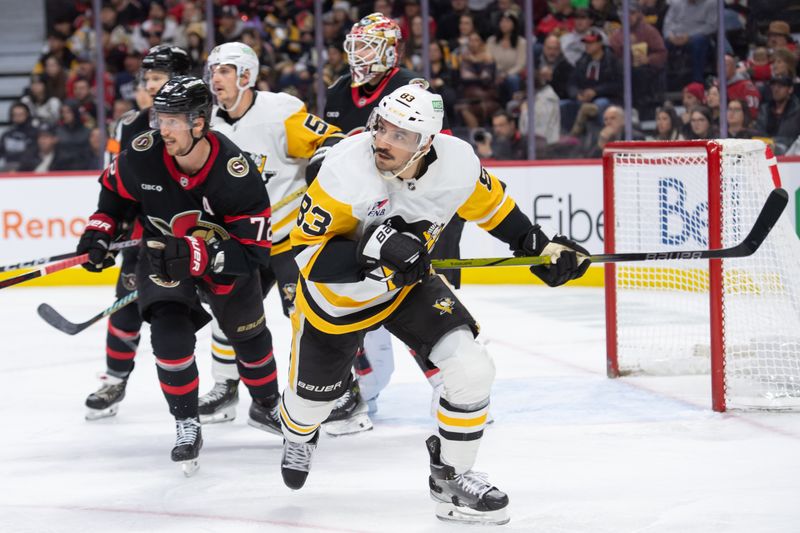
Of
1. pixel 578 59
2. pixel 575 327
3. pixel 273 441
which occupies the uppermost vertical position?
pixel 578 59

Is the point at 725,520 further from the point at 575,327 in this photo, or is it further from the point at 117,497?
the point at 575,327

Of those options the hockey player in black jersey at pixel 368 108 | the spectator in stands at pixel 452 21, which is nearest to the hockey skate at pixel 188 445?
the hockey player in black jersey at pixel 368 108

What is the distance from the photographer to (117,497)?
9.95 ft

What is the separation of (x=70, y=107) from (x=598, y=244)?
364 cm

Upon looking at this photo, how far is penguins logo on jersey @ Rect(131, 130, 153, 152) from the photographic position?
3.13 metres

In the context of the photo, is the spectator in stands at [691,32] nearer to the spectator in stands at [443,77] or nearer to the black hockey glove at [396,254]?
the spectator in stands at [443,77]

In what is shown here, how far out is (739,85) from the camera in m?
6.98

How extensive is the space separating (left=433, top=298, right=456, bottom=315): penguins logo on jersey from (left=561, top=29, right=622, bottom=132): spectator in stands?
4.70 meters

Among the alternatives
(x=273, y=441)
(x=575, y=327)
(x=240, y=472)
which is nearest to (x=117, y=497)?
(x=240, y=472)

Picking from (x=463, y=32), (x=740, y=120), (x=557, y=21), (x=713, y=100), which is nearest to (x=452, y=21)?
(x=463, y=32)

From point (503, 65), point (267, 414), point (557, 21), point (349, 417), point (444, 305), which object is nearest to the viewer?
point (444, 305)

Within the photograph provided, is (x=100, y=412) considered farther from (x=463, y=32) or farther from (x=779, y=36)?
(x=779, y=36)

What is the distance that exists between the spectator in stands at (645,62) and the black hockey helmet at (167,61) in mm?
3934

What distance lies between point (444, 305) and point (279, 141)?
1279 millimetres
